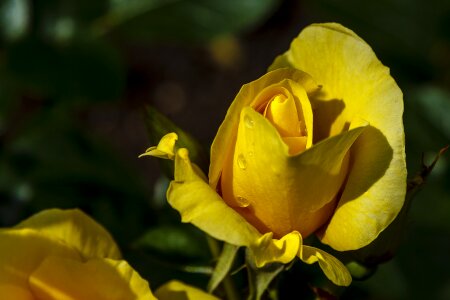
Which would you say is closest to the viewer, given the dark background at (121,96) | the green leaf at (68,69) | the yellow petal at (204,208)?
the yellow petal at (204,208)

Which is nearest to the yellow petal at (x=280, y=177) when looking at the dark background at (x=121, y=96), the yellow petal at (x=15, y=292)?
the yellow petal at (x=15, y=292)

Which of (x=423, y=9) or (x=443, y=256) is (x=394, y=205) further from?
(x=423, y=9)

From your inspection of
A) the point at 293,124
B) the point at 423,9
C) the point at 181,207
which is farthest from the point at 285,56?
the point at 423,9

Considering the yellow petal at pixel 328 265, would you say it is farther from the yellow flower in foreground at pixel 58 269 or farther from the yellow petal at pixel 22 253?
the yellow petal at pixel 22 253

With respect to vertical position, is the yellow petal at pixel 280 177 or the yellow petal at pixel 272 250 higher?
the yellow petal at pixel 280 177

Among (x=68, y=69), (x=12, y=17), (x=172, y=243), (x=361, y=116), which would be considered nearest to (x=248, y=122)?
(x=361, y=116)

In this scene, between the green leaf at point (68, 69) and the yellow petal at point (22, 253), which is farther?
the green leaf at point (68, 69)

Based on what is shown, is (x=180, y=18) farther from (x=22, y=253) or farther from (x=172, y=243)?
(x=22, y=253)

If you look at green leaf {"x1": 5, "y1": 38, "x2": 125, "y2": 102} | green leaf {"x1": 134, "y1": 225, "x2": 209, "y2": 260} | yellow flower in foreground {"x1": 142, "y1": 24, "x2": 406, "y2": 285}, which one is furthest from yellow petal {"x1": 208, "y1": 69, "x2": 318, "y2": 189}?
green leaf {"x1": 5, "y1": 38, "x2": 125, "y2": 102}
